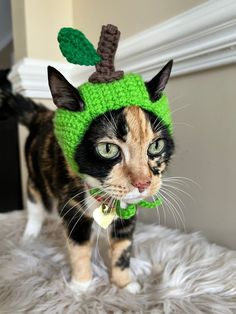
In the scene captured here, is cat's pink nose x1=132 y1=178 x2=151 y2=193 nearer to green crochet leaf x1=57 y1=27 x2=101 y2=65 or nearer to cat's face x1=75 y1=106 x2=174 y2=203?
cat's face x1=75 y1=106 x2=174 y2=203

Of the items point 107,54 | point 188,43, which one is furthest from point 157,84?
point 188,43

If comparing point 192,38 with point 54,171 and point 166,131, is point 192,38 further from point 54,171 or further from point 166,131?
point 54,171

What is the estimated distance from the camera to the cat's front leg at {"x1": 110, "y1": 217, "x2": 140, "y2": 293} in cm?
72

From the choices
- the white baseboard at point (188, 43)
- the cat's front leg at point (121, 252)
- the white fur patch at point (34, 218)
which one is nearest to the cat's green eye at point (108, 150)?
the cat's front leg at point (121, 252)

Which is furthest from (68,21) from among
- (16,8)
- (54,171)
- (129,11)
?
(54,171)

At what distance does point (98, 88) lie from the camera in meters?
0.57

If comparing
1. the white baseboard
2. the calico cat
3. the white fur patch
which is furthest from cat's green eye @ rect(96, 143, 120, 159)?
the white fur patch

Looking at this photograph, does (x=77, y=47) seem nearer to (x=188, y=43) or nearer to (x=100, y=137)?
(x=100, y=137)

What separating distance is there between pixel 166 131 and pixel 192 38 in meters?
0.34

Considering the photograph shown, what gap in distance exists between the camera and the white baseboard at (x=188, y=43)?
2.50 ft

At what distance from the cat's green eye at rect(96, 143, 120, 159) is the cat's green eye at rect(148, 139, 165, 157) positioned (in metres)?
0.06

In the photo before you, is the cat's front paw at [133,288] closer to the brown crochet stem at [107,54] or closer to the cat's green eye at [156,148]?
the cat's green eye at [156,148]

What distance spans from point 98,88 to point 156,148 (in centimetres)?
14

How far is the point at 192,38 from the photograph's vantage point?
0.84m
